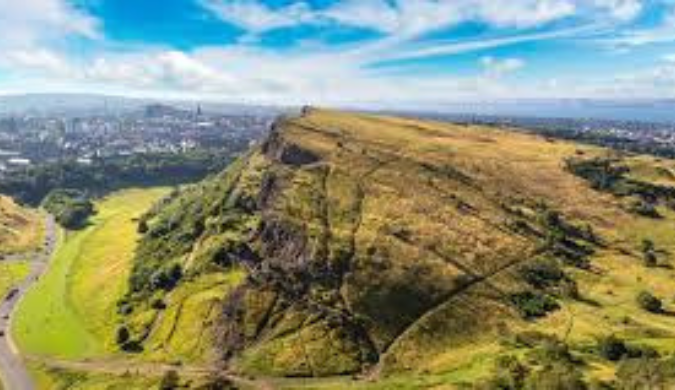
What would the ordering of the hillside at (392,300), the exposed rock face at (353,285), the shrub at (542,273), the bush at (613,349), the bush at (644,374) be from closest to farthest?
1. the bush at (644,374)
2. the bush at (613,349)
3. the hillside at (392,300)
4. the exposed rock face at (353,285)
5. the shrub at (542,273)

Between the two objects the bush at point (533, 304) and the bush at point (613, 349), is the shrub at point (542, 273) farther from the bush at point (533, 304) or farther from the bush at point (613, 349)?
the bush at point (613, 349)

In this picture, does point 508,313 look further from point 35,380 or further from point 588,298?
point 35,380

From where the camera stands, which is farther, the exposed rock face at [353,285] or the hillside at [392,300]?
the exposed rock face at [353,285]

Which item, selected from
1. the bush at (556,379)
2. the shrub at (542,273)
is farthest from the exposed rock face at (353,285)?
the bush at (556,379)

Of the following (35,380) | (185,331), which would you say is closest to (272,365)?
(185,331)

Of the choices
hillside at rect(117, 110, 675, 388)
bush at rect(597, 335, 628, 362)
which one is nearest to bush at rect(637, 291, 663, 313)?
hillside at rect(117, 110, 675, 388)

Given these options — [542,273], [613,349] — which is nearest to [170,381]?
[613,349]
